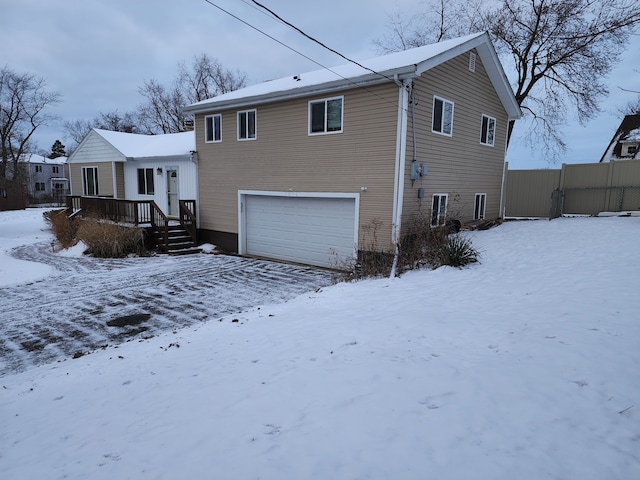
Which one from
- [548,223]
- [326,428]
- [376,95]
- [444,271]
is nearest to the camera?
[326,428]

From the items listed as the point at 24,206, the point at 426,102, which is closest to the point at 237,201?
the point at 426,102

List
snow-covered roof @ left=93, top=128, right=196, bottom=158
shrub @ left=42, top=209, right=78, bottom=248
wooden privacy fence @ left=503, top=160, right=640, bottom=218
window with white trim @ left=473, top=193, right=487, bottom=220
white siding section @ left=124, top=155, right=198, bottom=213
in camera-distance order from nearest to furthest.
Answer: wooden privacy fence @ left=503, top=160, right=640, bottom=218, window with white trim @ left=473, top=193, right=487, bottom=220, shrub @ left=42, top=209, right=78, bottom=248, white siding section @ left=124, top=155, right=198, bottom=213, snow-covered roof @ left=93, top=128, right=196, bottom=158

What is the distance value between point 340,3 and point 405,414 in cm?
1083

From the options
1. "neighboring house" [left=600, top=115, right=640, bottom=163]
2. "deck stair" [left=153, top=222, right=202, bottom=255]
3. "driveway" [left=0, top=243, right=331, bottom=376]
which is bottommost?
"driveway" [left=0, top=243, right=331, bottom=376]

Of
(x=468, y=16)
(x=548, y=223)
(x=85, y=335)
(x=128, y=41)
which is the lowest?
(x=85, y=335)

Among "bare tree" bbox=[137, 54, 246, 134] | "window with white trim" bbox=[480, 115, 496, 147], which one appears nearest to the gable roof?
"window with white trim" bbox=[480, 115, 496, 147]

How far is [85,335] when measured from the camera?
6504 millimetres

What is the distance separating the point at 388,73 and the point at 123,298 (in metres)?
8.60

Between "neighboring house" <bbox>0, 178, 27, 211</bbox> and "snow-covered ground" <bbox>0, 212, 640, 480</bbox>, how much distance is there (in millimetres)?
38232

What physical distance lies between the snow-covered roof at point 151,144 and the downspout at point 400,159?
9.63 metres

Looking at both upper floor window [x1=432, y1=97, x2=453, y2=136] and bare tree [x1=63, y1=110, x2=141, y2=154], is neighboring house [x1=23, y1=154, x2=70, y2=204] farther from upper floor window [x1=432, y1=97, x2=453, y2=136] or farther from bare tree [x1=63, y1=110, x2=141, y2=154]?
upper floor window [x1=432, y1=97, x2=453, y2=136]

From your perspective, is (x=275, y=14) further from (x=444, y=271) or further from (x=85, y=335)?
(x=85, y=335)

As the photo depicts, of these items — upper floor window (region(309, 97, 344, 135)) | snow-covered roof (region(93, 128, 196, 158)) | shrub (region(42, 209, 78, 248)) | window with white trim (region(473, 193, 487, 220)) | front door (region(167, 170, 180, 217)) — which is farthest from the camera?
snow-covered roof (region(93, 128, 196, 158))

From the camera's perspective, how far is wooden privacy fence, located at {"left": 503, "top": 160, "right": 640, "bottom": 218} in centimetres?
1357
